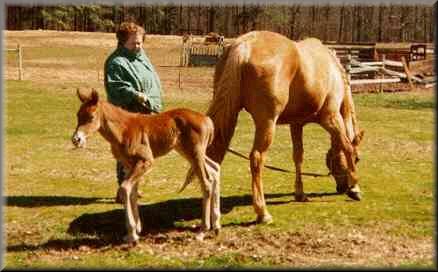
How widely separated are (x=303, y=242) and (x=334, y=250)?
0.36m

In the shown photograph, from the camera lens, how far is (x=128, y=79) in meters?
7.58

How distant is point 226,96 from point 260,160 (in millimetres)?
829

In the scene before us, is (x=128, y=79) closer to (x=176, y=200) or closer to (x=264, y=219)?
(x=176, y=200)

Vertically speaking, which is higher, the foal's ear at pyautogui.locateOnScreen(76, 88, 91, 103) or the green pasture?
the foal's ear at pyautogui.locateOnScreen(76, 88, 91, 103)

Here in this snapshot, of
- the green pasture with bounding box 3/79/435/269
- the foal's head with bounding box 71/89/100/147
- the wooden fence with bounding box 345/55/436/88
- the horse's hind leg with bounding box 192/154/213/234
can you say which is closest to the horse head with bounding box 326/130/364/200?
the green pasture with bounding box 3/79/435/269

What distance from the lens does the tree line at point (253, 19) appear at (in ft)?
106

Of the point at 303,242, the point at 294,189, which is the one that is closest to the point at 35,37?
the point at 294,189

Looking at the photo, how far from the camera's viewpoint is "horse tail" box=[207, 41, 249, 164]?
7.12 meters

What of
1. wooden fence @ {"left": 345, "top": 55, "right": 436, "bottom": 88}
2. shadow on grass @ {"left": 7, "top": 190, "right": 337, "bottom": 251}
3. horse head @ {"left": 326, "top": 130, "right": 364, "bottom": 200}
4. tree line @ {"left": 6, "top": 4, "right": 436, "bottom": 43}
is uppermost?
tree line @ {"left": 6, "top": 4, "right": 436, "bottom": 43}

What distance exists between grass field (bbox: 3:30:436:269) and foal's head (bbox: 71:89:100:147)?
1.22 metres

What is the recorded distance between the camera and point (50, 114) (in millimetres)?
18594

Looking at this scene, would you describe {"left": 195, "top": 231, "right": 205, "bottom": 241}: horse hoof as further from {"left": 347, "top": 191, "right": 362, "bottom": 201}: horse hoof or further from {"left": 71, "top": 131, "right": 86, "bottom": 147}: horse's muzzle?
{"left": 347, "top": 191, "right": 362, "bottom": 201}: horse hoof

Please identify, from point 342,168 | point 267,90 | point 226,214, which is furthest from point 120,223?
point 342,168

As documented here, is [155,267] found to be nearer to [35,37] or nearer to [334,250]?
[334,250]
